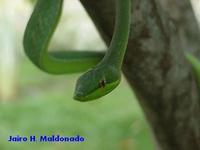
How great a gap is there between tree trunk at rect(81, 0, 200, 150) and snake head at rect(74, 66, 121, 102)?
0.10ft

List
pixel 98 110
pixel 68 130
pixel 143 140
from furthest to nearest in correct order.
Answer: pixel 98 110 → pixel 68 130 → pixel 143 140

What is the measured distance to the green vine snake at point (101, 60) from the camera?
0.83 m

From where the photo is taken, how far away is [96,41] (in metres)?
6.05

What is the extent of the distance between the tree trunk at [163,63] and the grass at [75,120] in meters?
1.91

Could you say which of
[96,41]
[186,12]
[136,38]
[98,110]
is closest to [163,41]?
[136,38]

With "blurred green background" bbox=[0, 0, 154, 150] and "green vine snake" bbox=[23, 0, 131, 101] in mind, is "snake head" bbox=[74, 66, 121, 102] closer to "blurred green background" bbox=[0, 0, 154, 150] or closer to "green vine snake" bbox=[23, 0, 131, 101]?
"green vine snake" bbox=[23, 0, 131, 101]

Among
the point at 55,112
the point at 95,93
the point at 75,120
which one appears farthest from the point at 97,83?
the point at 55,112

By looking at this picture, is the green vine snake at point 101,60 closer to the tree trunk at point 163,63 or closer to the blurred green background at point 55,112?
the tree trunk at point 163,63

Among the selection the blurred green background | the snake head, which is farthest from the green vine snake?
the blurred green background

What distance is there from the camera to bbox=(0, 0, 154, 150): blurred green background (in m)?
3.32

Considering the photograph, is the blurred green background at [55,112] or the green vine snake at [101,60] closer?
the green vine snake at [101,60]

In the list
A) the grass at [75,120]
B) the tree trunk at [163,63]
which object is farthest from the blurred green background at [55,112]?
the tree trunk at [163,63]

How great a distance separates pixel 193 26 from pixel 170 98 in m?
0.19

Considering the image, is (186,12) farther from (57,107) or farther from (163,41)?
(57,107)
